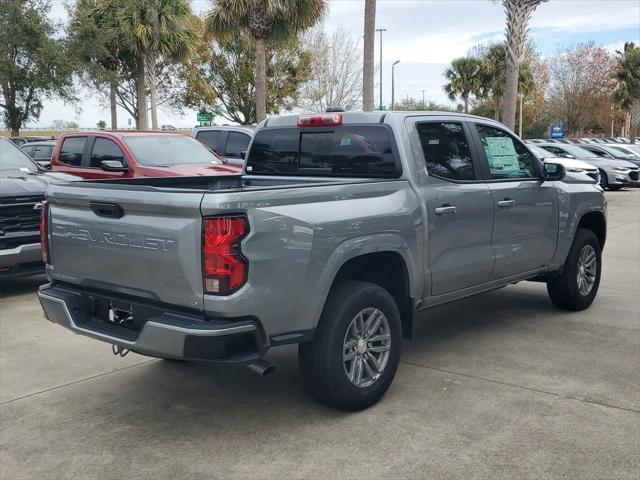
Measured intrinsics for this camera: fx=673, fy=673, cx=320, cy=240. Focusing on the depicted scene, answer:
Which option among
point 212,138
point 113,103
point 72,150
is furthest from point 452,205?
point 113,103

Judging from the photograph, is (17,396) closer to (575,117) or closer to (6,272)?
(6,272)

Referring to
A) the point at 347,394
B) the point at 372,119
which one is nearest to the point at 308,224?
the point at 347,394

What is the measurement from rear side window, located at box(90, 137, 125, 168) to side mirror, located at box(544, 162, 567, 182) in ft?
21.0

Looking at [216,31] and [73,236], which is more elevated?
[216,31]

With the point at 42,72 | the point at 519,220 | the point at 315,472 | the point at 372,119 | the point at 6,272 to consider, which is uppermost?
the point at 42,72

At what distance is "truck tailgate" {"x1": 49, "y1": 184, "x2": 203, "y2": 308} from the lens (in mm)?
3471

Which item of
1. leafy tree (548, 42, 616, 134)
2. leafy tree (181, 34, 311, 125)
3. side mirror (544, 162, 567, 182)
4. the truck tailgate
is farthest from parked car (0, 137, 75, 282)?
leafy tree (548, 42, 616, 134)

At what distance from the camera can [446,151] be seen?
16.6 feet

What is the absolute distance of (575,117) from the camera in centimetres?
5775

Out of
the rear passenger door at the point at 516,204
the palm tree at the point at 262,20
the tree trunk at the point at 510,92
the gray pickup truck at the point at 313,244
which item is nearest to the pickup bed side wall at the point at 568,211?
the rear passenger door at the point at 516,204

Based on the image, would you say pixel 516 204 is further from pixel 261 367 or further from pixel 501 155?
pixel 261 367

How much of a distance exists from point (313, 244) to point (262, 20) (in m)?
16.9

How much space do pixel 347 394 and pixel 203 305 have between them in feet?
3.68

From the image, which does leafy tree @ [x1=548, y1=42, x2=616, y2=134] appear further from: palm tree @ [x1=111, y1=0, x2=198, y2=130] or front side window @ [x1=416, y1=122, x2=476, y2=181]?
front side window @ [x1=416, y1=122, x2=476, y2=181]
